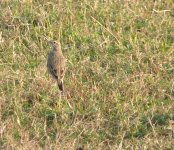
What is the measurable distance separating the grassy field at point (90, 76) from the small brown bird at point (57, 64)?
0.16 meters

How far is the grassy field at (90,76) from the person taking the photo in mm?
7309

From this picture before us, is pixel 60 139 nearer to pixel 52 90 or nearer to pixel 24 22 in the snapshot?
pixel 52 90

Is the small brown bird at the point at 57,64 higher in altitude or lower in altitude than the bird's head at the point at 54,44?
lower

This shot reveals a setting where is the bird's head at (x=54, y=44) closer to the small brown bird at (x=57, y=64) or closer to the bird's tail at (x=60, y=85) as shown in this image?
the small brown bird at (x=57, y=64)

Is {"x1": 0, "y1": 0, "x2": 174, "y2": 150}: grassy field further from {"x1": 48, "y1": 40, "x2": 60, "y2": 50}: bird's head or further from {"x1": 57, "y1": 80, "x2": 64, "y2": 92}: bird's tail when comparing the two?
{"x1": 48, "y1": 40, "x2": 60, "y2": 50}: bird's head

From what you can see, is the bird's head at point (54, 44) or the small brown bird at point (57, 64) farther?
the bird's head at point (54, 44)

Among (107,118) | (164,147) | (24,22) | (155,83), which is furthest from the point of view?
(24,22)

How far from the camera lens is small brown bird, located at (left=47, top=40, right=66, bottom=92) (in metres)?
7.90

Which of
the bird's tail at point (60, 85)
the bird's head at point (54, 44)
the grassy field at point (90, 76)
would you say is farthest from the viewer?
the bird's head at point (54, 44)

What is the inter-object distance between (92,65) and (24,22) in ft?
4.66

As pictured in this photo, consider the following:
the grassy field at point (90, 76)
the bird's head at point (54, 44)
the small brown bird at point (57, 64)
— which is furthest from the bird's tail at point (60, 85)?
the bird's head at point (54, 44)

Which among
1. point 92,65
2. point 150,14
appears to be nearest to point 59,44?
point 92,65

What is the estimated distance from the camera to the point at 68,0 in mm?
10008

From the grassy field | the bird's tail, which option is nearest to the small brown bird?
the bird's tail
